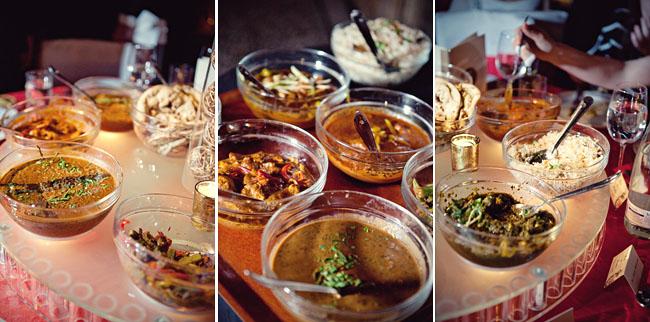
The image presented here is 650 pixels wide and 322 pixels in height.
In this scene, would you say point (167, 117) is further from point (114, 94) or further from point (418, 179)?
point (418, 179)

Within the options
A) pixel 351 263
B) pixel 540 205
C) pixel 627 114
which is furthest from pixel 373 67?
pixel 351 263

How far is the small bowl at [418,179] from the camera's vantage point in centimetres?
150

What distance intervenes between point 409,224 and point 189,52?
217 cm

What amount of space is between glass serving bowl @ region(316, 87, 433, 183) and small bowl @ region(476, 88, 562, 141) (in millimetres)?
176

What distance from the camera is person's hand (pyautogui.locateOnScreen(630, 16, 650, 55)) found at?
286 cm

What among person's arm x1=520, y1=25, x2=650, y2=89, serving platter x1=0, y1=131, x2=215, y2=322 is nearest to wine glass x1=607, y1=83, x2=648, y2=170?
person's arm x1=520, y1=25, x2=650, y2=89

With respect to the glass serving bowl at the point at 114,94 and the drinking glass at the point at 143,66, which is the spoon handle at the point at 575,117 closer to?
the glass serving bowl at the point at 114,94

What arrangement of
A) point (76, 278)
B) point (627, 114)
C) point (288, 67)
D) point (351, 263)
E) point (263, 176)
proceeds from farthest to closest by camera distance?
point (288, 67), point (627, 114), point (263, 176), point (76, 278), point (351, 263)

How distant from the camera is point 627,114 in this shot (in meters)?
1.91

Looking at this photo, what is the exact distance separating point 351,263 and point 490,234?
1.00 ft

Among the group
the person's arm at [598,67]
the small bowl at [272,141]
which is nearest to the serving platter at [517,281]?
the small bowl at [272,141]

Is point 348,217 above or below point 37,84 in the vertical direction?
below

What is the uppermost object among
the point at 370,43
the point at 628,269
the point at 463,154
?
the point at 370,43

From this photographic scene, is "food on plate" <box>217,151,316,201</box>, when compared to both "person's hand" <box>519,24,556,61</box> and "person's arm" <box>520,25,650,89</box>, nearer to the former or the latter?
"person's hand" <box>519,24,556,61</box>
